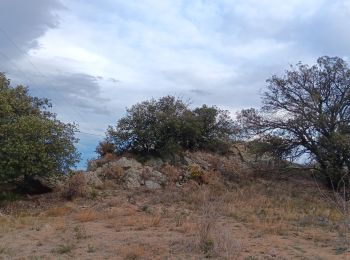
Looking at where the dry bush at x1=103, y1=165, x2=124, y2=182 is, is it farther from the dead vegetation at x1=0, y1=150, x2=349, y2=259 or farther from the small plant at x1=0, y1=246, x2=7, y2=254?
the small plant at x1=0, y1=246, x2=7, y2=254

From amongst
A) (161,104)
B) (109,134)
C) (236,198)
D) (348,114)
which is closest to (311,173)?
(348,114)

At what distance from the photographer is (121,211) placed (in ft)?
60.7

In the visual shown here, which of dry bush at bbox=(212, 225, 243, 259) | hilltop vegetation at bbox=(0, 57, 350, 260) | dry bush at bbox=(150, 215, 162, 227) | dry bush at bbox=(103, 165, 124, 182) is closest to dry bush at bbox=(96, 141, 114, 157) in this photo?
hilltop vegetation at bbox=(0, 57, 350, 260)

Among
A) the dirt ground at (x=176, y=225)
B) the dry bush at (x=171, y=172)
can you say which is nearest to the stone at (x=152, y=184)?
the dirt ground at (x=176, y=225)

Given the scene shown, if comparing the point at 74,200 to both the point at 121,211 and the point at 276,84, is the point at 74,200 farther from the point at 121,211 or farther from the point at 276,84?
the point at 276,84

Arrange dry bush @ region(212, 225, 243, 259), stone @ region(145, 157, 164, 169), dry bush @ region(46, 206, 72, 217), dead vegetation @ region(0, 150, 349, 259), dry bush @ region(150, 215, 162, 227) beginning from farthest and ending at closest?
stone @ region(145, 157, 164, 169)
dry bush @ region(46, 206, 72, 217)
dry bush @ region(150, 215, 162, 227)
dead vegetation @ region(0, 150, 349, 259)
dry bush @ region(212, 225, 243, 259)

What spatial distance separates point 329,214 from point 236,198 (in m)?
4.50

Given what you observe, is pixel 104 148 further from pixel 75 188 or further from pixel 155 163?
pixel 75 188

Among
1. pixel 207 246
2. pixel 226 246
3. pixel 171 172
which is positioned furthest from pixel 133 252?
pixel 171 172

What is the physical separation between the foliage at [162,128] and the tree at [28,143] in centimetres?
541

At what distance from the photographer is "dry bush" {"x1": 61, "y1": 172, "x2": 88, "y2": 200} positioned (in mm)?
21359

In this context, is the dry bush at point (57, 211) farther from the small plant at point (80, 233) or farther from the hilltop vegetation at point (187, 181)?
the small plant at point (80, 233)

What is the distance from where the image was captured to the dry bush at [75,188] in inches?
841

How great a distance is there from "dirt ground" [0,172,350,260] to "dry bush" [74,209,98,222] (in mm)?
36
